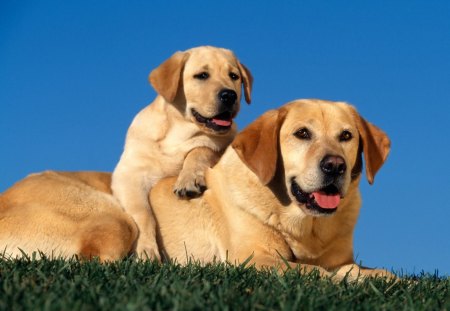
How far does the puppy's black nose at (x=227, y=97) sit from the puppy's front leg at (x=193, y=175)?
656 millimetres

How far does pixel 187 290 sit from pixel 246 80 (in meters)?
4.95

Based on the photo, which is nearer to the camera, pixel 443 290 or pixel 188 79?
pixel 443 290

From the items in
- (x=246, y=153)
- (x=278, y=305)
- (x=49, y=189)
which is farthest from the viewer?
(x=49, y=189)

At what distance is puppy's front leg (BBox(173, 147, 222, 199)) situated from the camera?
6.89 metres

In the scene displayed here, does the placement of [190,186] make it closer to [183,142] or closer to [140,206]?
[140,206]

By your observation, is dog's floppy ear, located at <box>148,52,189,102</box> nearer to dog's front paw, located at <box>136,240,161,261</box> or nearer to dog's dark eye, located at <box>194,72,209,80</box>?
dog's dark eye, located at <box>194,72,209,80</box>

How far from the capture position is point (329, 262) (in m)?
5.91

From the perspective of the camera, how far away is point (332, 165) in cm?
521

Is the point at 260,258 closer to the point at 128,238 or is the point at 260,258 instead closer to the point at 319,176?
the point at 319,176

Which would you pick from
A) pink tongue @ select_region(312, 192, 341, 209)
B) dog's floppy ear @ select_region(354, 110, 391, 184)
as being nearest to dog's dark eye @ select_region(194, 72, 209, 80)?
dog's floppy ear @ select_region(354, 110, 391, 184)

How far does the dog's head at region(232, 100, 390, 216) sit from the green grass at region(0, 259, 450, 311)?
0.86 meters

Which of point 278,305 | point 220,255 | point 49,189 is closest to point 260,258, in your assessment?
point 220,255

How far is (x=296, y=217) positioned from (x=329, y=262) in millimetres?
569

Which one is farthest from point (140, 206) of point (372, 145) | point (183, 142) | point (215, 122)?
point (372, 145)
